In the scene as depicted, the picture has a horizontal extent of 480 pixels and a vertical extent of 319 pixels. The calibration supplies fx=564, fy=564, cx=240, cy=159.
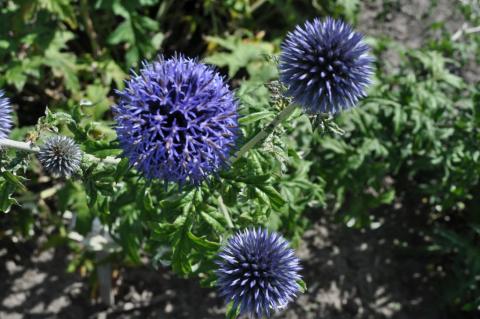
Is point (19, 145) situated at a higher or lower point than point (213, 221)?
higher

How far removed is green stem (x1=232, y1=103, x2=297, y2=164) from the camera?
222cm

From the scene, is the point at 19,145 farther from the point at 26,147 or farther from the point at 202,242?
the point at 202,242

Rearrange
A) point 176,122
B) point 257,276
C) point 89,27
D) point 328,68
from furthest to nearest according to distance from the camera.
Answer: point 89,27 → point 257,276 → point 328,68 → point 176,122

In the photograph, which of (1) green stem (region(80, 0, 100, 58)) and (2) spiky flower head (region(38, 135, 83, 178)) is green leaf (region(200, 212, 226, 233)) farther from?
(1) green stem (region(80, 0, 100, 58))

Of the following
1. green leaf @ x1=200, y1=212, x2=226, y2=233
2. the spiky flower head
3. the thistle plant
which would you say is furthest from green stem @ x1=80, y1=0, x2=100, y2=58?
green leaf @ x1=200, y1=212, x2=226, y2=233

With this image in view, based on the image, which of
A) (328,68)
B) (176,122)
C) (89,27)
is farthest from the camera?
(89,27)

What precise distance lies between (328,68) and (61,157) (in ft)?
3.74

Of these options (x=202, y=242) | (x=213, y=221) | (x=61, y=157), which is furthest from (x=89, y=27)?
(x=202, y=242)

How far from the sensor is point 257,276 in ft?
7.59

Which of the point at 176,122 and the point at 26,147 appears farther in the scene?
the point at 26,147

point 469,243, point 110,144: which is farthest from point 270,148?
point 469,243

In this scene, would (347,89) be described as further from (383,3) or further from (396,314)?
(383,3)

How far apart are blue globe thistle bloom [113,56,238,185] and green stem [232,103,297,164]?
0.21 m

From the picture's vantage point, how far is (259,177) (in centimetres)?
223
